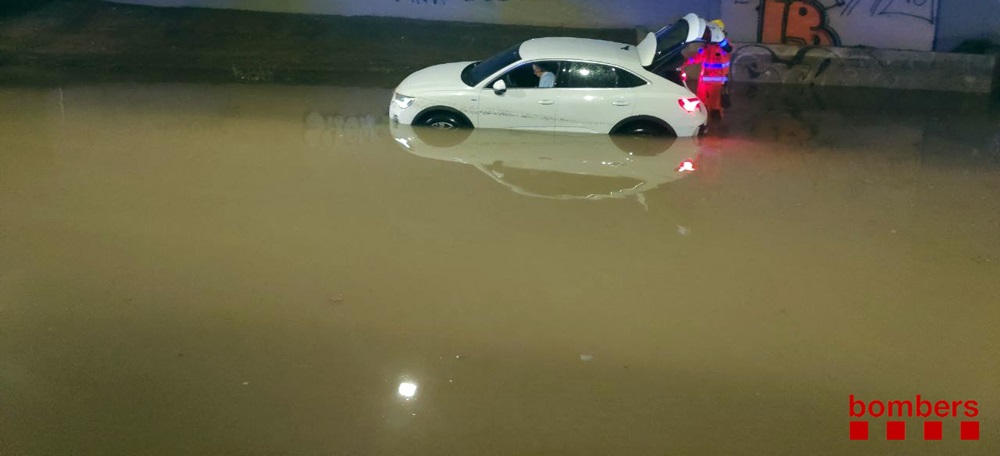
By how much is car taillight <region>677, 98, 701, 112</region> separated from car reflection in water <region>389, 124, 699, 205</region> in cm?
49

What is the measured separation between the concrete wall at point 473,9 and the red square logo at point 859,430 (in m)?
12.7

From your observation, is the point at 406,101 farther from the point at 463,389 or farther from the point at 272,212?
the point at 463,389

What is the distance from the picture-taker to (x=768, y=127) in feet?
38.3

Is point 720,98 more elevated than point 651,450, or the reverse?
point 720,98

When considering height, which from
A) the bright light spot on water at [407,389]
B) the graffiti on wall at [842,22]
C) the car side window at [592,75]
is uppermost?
the graffiti on wall at [842,22]

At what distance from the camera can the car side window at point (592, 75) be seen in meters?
10.1

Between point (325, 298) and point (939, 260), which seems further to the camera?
point (939, 260)

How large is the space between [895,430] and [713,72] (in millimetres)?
7392

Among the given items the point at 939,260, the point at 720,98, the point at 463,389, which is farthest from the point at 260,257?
the point at 720,98

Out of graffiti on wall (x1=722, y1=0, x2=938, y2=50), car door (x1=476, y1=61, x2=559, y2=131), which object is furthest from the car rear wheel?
graffiti on wall (x1=722, y1=0, x2=938, y2=50)

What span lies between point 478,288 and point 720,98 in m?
6.68

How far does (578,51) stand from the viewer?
1030 cm

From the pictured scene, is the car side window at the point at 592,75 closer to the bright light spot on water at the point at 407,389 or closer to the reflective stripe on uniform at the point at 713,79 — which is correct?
the reflective stripe on uniform at the point at 713,79

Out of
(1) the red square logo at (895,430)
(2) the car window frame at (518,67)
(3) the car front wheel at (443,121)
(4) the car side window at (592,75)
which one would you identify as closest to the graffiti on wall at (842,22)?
(4) the car side window at (592,75)
